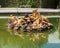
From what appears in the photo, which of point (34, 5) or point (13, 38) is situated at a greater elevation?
point (13, 38)

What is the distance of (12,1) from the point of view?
17.3 metres

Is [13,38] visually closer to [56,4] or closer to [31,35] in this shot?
[31,35]

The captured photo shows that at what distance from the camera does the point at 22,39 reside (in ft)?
23.4

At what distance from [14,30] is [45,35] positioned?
109 centimetres

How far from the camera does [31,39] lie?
707 cm

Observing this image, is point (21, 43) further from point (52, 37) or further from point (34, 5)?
point (34, 5)

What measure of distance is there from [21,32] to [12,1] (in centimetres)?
958

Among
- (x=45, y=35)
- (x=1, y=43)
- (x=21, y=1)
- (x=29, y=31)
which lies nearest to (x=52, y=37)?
(x=45, y=35)

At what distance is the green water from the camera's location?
249 inches

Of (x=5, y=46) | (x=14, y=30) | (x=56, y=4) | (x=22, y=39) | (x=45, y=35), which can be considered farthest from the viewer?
(x=56, y=4)

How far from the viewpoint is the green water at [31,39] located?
6320 mm

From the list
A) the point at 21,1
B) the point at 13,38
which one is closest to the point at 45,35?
the point at 13,38

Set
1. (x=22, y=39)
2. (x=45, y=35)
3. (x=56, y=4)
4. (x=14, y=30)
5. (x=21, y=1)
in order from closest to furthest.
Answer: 1. (x=22, y=39)
2. (x=45, y=35)
3. (x=14, y=30)
4. (x=56, y=4)
5. (x=21, y=1)

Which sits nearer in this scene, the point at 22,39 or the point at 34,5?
the point at 22,39
